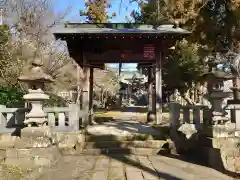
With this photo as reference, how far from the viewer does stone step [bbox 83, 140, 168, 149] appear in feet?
27.7

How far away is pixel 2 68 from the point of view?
16.3m

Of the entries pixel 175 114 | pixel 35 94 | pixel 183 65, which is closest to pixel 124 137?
pixel 175 114

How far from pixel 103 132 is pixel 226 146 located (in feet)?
12.8

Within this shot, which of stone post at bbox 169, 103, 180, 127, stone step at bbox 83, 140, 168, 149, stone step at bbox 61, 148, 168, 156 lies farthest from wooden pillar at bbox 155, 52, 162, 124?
stone step at bbox 61, 148, 168, 156

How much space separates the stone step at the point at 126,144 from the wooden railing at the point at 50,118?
661 mm

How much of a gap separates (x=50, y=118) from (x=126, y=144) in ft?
7.54

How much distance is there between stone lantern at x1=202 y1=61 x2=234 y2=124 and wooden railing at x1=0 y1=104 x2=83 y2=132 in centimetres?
377

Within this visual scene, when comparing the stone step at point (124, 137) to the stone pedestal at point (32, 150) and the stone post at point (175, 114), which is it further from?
the stone pedestal at point (32, 150)

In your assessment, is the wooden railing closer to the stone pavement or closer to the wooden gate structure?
the stone pavement

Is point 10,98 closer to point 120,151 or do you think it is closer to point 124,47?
point 124,47

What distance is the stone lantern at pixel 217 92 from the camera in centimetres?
748

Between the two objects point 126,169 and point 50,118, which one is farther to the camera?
point 50,118

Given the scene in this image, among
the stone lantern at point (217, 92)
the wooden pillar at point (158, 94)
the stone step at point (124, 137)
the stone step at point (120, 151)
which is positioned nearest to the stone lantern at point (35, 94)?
the stone step at point (120, 151)

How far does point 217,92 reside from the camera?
756 cm
